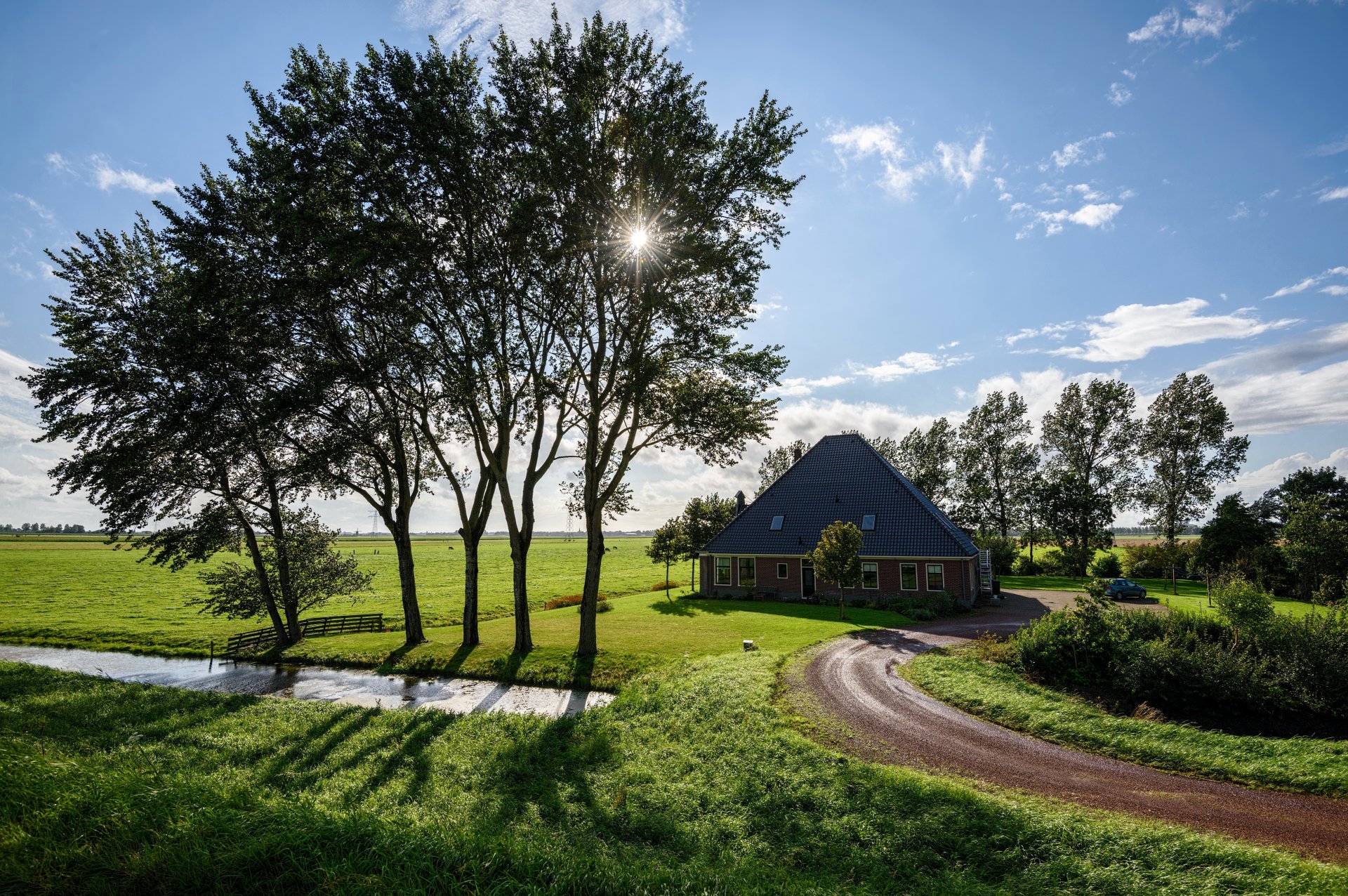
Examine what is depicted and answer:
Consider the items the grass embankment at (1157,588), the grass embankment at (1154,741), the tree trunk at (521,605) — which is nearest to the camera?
the grass embankment at (1154,741)

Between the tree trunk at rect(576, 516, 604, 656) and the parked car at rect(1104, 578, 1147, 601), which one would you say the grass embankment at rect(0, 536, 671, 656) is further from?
the parked car at rect(1104, 578, 1147, 601)

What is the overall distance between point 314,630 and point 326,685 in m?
11.5

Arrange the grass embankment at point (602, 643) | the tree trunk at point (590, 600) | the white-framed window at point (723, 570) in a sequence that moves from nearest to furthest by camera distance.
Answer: the grass embankment at point (602, 643) → the tree trunk at point (590, 600) → the white-framed window at point (723, 570)

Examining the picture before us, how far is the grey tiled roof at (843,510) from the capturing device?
33.8 m

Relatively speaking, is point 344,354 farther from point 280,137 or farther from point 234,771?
point 234,771

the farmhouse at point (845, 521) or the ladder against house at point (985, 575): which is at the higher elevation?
the farmhouse at point (845, 521)

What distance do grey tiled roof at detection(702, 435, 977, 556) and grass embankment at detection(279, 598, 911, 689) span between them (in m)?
5.40

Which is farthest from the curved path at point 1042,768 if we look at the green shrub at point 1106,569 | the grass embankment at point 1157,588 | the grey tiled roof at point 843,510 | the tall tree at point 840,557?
the green shrub at point 1106,569

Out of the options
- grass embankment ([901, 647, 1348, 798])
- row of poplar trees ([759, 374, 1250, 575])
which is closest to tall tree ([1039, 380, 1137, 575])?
row of poplar trees ([759, 374, 1250, 575])

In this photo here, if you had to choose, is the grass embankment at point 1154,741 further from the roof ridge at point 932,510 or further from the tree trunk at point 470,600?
the roof ridge at point 932,510

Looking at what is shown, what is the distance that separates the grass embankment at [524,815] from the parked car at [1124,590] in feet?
126

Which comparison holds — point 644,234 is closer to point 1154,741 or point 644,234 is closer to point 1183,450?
point 1154,741

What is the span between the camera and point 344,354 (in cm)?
1964

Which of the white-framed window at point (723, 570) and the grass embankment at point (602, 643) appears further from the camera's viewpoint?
the white-framed window at point (723, 570)
